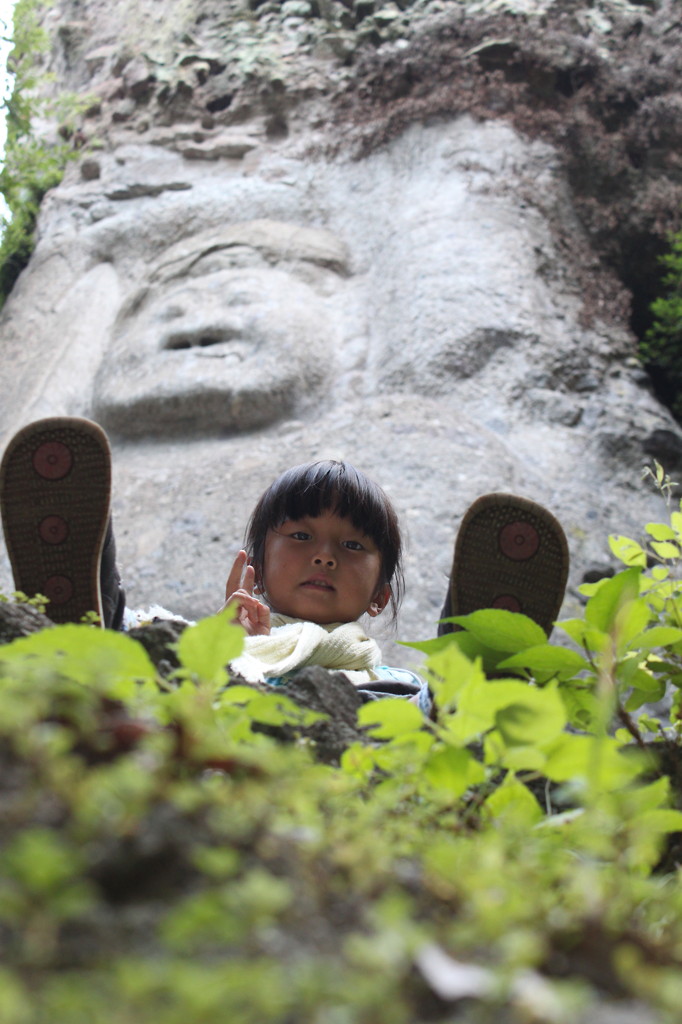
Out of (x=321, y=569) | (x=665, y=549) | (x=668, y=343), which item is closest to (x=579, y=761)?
(x=665, y=549)

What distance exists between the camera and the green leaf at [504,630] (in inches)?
34.1

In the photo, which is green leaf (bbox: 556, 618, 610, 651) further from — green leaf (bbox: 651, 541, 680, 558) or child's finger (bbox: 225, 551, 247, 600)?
Answer: child's finger (bbox: 225, 551, 247, 600)

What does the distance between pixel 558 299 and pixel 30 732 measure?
11.2ft

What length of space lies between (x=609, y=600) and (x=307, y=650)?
898 mm

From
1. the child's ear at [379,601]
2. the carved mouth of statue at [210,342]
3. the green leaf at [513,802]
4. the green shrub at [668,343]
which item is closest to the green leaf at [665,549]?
the green leaf at [513,802]

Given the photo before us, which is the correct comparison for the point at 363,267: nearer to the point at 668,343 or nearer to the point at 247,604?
the point at 668,343

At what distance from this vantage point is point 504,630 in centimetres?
87

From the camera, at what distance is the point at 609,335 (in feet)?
11.8

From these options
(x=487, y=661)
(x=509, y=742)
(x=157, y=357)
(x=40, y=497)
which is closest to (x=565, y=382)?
(x=157, y=357)

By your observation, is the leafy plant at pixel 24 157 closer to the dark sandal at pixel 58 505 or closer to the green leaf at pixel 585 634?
the dark sandal at pixel 58 505

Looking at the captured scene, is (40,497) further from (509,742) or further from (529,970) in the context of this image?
(529,970)

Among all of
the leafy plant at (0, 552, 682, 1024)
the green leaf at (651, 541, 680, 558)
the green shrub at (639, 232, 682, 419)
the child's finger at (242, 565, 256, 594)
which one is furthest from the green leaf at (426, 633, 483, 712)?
the green shrub at (639, 232, 682, 419)

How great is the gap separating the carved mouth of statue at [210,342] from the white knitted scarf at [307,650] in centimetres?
167

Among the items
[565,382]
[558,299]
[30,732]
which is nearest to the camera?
[30,732]
